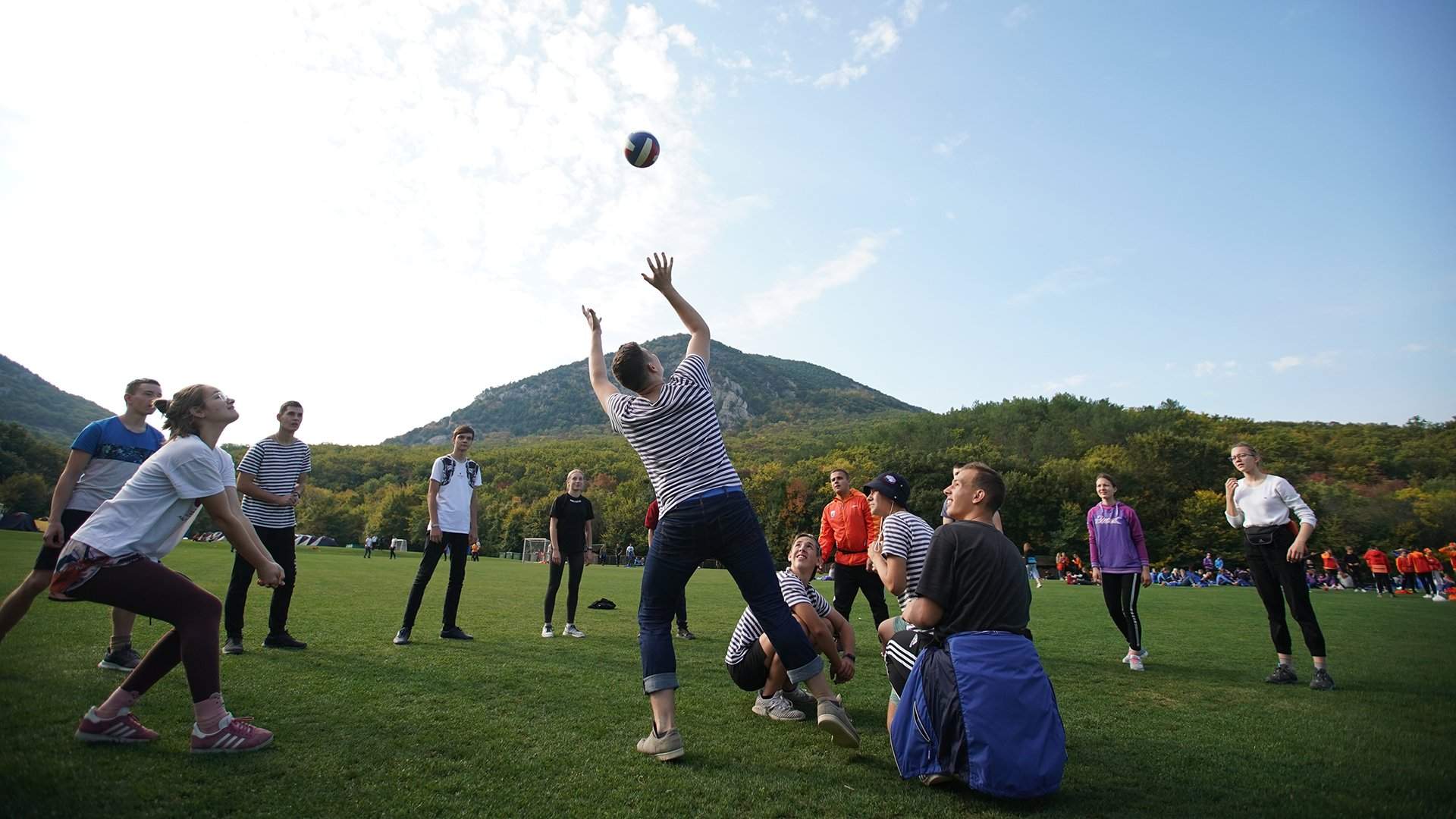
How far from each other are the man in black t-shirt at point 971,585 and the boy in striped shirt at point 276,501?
609 centimetres

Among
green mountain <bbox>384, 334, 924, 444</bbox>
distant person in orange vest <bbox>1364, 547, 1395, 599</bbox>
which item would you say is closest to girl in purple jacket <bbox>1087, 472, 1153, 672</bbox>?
distant person in orange vest <bbox>1364, 547, 1395, 599</bbox>

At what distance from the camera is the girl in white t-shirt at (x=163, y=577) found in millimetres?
3572

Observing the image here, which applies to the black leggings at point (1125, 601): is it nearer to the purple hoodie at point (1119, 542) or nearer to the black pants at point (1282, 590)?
the purple hoodie at point (1119, 542)

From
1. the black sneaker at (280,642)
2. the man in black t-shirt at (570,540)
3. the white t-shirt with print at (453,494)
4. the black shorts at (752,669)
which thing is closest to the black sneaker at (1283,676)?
the black shorts at (752,669)

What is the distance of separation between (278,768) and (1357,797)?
5.24 m

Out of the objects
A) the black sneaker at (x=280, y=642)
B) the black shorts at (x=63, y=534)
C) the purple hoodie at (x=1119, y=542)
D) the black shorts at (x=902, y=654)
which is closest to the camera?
the black shorts at (x=902, y=654)

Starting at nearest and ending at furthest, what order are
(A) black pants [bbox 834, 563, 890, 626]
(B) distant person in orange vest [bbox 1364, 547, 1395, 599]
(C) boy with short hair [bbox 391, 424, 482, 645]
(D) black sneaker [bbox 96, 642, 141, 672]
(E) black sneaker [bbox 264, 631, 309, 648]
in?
1. (D) black sneaker [bbox 96, 642, 141, 672]
2. (E) black sneaker [bbox 264, 631, 309, 648]
3. (C) boy with short hair [bbox 391, 424, 482, 645]
4. (A) black pants [bbox 834, 563, 890, 626]
5. (B) distant person in orange vest [bbox 1364, 547, 1395, 599]

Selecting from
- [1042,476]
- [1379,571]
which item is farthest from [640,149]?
[1042,476]

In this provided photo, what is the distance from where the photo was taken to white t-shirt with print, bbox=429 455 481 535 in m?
8.09

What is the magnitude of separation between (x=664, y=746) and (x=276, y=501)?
17.2 ft

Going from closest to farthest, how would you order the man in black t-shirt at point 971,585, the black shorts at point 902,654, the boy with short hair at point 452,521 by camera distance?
1. the man in black t-shirt at point 971,585
2. the black shorts at point 902,654
3. the boy with short hair at point 452,521

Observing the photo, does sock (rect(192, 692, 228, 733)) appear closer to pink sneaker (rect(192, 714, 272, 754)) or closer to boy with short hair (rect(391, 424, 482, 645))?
pink sneaker (rect(192, 714, 272, 754))

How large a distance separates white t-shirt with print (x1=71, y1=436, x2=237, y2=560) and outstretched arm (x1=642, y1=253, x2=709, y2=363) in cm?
264

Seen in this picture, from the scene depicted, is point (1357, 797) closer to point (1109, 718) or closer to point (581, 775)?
point (1109, 718)
